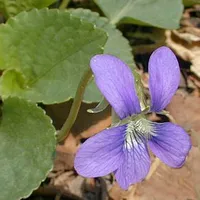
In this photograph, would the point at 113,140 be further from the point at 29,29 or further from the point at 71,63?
the point at 29,29

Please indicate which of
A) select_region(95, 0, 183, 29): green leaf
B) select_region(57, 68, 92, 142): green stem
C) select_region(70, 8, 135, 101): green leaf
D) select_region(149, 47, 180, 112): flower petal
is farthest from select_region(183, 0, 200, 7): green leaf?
select_region(149, 47, 180, 112): flower petal

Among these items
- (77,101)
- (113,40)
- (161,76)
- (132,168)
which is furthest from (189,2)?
(132,168)

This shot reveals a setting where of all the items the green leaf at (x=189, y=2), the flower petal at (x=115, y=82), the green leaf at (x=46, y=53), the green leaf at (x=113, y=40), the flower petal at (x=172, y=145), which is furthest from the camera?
the green leaf at (x=189, y=2)

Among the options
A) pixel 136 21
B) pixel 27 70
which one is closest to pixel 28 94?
pixel 27 70

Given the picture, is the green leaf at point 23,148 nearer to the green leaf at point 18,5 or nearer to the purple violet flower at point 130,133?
the purple violet flower at point 130,133

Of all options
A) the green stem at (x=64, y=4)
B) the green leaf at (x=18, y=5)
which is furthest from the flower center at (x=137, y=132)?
the green stem at (x=64, y=4)

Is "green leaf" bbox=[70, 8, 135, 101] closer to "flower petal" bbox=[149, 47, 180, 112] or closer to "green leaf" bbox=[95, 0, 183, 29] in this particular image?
"green leaf" bbox=[95, 0, 183, 29]

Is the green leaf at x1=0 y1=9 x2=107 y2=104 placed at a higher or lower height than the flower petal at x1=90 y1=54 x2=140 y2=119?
lower
